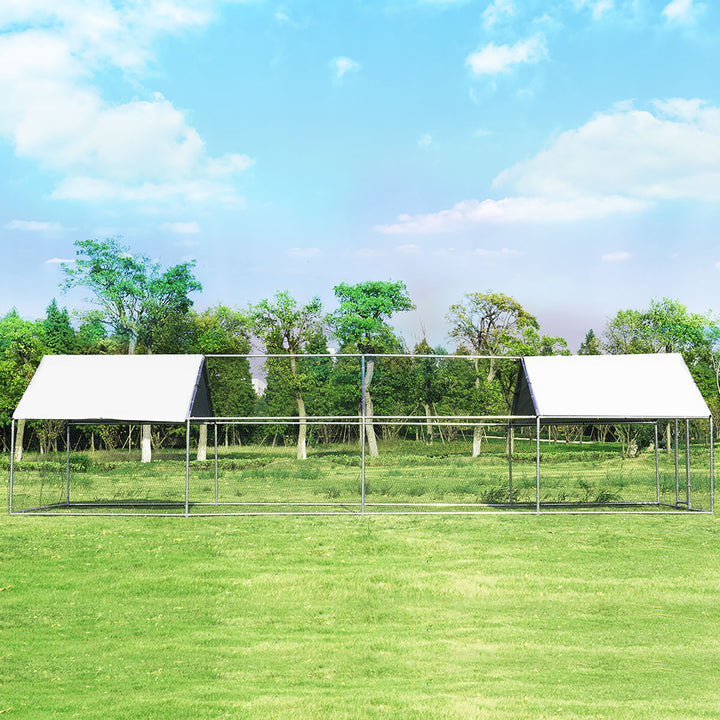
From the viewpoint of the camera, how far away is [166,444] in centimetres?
4022

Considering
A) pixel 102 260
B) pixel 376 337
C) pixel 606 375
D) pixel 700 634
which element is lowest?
pixel 700 634

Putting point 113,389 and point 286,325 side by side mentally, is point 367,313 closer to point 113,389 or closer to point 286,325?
point 286,325

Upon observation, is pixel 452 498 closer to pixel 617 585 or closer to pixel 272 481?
pixel 272 481

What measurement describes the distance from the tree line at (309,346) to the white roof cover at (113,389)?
26.6 feet

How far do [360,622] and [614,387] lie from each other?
858 cm

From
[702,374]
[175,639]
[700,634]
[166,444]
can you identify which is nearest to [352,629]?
[175,639]

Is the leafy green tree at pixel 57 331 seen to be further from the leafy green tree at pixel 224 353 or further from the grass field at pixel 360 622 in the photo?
the grass field at pixel 360 622

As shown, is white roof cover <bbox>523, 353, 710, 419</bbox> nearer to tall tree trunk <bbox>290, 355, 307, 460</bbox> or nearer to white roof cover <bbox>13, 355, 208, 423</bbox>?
white roof cover <bbox>13, 355, 208, 423</bbox>

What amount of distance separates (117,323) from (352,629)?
3053 cm

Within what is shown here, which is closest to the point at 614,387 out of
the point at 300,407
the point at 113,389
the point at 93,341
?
the point at 113,389

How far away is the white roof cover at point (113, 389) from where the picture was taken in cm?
1362

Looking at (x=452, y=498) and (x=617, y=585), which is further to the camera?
(x=452, y=498)

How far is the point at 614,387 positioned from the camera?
46.6 feet

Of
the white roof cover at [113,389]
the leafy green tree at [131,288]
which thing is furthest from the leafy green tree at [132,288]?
the white roof cover at [113,389]
